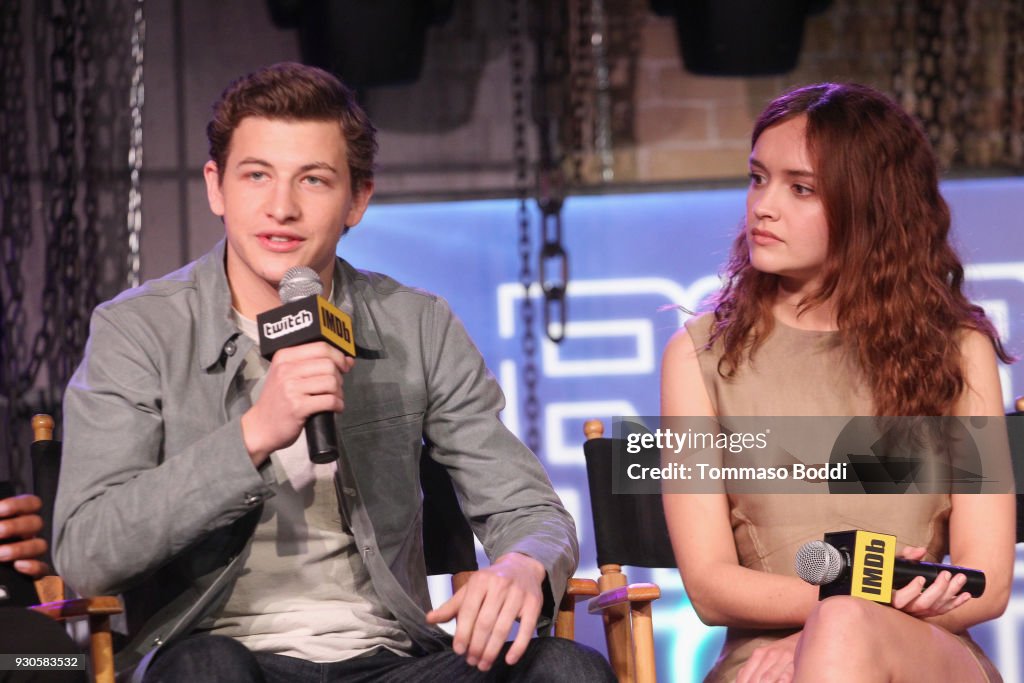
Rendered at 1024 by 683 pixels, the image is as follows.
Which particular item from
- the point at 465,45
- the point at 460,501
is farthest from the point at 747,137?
the point at 460,501

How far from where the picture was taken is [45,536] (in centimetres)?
250

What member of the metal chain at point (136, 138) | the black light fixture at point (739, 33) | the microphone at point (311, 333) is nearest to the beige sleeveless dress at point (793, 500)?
the microphone at point (311, 333)

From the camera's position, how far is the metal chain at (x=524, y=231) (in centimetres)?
386

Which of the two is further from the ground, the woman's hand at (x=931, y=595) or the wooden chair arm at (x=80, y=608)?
the wooden chair arm at (x=80, y=608)

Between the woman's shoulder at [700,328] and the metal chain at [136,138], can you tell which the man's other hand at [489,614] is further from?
the metal chain at [136,138]

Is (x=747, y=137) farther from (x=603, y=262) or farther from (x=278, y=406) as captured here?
(x=278, y=406)

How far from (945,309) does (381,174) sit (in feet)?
6.62

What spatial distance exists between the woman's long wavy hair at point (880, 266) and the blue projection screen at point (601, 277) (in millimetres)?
1303

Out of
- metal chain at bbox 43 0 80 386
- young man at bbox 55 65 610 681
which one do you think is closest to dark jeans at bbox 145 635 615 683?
young man at bbox 55 65 610 681

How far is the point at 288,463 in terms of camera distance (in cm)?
216

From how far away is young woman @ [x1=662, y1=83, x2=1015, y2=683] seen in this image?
92.1 inches

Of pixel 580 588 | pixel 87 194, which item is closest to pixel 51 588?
pixel 580 588

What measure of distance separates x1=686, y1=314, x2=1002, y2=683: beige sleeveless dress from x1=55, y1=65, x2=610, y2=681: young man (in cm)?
42

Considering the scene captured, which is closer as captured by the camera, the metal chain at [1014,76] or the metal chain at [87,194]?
the metal chain at [87,194]
